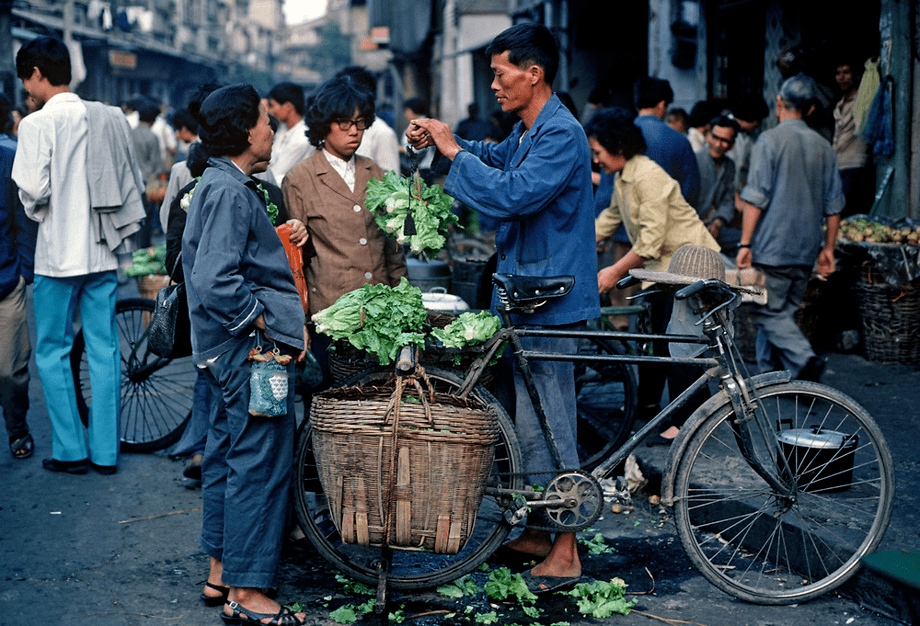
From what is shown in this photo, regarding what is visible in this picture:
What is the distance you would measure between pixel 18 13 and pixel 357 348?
90.4 feet

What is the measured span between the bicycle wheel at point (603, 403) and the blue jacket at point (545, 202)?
1.44 meters

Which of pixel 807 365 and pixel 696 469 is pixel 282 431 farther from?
pixel 807 365

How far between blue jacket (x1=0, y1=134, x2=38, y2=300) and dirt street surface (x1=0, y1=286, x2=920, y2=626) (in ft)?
3.87

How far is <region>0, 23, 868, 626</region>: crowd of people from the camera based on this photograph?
3684 mm

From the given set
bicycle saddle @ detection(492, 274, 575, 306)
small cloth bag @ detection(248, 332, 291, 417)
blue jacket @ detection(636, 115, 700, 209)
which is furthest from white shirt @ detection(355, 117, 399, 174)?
small cloth bag @ detection(248, 332, 291, 417)

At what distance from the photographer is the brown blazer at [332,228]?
4613 mm

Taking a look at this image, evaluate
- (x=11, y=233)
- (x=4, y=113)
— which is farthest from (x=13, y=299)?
(x=4, y=113)

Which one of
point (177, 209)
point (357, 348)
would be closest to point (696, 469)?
point (357, 348)

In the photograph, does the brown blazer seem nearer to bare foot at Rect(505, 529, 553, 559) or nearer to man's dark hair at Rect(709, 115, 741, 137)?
bare foot at Rect(505, 529, 553, 559)

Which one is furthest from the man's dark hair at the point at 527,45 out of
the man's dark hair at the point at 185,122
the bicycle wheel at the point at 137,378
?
the man's dark hair at the point at 185,122

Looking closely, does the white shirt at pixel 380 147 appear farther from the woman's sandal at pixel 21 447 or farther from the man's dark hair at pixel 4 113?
the woman's sandal at pixel 21 447

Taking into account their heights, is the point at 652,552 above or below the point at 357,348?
below

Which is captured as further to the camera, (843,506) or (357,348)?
(843,506)

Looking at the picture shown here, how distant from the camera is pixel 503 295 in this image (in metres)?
3.87
